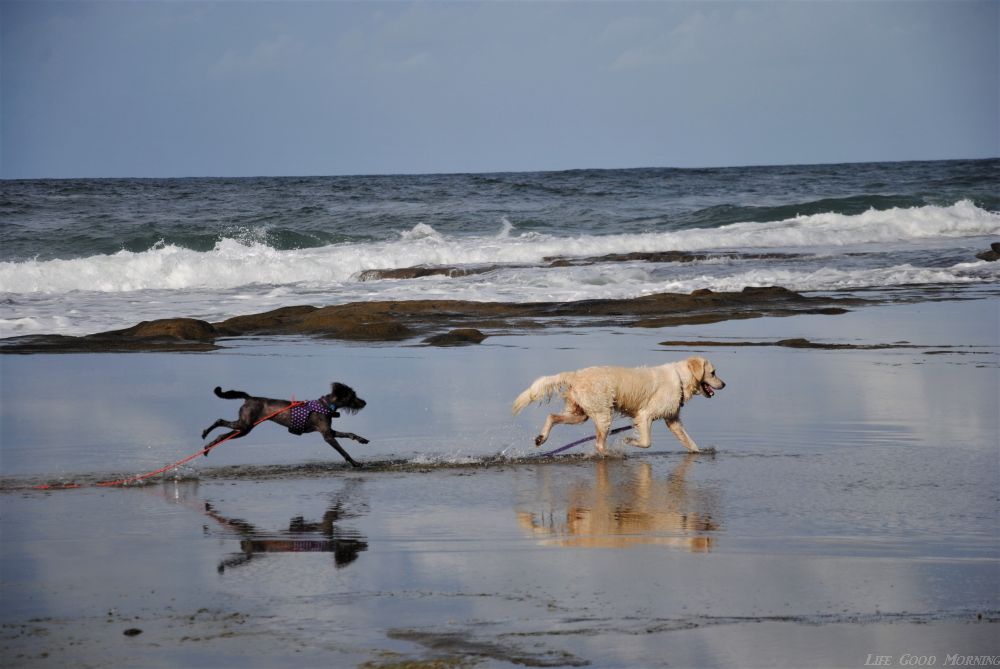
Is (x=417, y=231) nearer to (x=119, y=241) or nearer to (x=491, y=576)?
(x=119, y=241)

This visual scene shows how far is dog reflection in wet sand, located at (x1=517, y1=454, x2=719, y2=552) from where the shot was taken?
696 cm

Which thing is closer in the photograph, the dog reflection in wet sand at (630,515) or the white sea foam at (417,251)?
the dog reflection in wet sand at (630,515)

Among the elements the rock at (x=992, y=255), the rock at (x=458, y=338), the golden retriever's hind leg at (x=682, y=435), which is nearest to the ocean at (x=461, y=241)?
the rock at (x=992, y=255)

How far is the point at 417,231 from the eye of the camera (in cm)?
3928

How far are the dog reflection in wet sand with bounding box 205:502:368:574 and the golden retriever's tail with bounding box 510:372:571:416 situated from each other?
256cm

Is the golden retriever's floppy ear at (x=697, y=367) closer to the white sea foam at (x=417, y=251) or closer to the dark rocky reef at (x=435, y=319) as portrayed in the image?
the dark rocky reef at (x=435, y=319)

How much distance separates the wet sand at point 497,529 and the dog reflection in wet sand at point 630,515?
3 cm

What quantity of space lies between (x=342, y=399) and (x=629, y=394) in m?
2.47

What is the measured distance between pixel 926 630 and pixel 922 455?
4.39 meters

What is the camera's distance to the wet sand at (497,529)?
17.0 ft

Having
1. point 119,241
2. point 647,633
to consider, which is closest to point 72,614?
point 647,633

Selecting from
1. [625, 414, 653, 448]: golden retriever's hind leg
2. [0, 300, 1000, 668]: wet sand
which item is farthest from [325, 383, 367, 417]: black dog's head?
[625, 414, 653, 448]: golden retriever's hind leg

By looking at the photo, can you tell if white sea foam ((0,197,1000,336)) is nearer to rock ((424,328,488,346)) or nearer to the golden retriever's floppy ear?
rock ((424,328,488,346))

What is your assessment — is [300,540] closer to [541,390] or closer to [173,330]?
[541,390]
